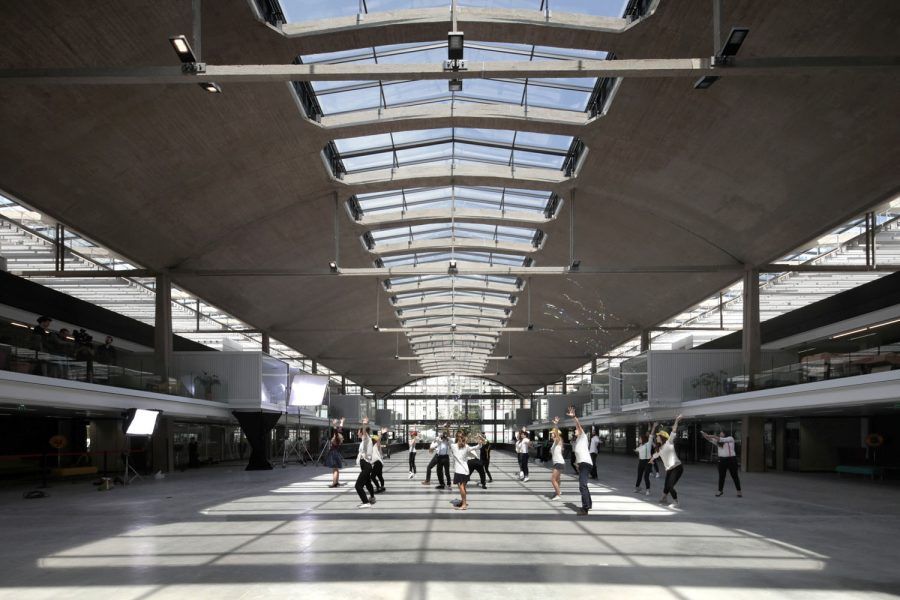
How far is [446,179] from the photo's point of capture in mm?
28844

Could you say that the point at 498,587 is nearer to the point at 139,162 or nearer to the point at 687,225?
the point at 139,162

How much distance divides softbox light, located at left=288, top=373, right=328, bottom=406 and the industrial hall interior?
0.42 feet

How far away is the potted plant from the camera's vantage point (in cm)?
3019

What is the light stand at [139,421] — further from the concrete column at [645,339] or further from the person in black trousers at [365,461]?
the concrete column at [645,339]

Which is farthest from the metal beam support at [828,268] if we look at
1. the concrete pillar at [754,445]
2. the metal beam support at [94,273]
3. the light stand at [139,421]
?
the metal beam support at [94,273]

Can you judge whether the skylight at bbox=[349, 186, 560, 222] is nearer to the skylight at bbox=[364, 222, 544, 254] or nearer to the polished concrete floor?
the skylight at bbox=[364, 222, 544, 254]

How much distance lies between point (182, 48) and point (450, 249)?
27.2 meters

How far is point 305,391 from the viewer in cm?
3275

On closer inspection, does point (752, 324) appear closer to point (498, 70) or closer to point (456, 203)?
point (456, 203)

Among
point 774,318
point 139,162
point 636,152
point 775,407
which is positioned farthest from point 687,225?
point 139,162

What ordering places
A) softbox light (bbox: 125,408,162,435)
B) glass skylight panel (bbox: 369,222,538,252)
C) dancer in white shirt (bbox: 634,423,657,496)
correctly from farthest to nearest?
glass skylight panel (bbox: 369,222,538,252) → softbox light (bbox: 125,408,162,435) → dancer in white shirt (bbox: 634,423,657,496)

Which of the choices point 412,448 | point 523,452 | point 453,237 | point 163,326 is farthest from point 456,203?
point 163,326

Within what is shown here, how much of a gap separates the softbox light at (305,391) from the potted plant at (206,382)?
3.00 metres

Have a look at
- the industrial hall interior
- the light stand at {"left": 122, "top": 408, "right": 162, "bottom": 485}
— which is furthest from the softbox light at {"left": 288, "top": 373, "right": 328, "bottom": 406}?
the light stand at {"left": 122, "top": 408, "right": 162, "bottom": 485}
